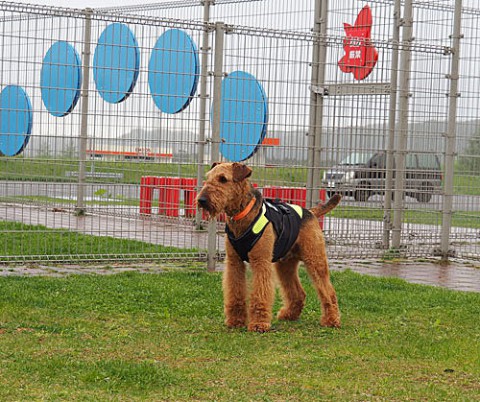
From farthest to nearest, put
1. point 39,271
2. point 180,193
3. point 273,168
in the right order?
point 180,193
point 273,168
point 39,271

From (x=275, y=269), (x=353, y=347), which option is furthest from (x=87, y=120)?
(x=353, y=347)

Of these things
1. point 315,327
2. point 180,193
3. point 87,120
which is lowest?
point 315,327

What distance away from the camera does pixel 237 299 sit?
658 centimetres

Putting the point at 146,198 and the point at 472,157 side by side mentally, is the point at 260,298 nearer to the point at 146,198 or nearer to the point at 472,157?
the point at 146,198

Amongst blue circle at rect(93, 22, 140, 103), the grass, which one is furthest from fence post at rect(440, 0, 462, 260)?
blue circle at rect(93, 22, 140, 103)

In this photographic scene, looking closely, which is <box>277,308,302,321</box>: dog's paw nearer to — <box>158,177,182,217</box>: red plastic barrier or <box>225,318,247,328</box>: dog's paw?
<box>225,318,247,328</box>: dog's paw

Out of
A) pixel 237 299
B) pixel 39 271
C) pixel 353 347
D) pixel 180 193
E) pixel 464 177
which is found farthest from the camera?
pixel 464 177

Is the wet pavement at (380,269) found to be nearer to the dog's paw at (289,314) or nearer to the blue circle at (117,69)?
the blue circle at (117,69)

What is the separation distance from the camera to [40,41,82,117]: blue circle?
30.8ft

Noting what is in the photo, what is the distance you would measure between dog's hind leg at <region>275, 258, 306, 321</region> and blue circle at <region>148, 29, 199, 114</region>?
3.28 m

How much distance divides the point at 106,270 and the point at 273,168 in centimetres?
237

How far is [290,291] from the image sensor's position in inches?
275

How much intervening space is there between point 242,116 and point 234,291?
154 inches

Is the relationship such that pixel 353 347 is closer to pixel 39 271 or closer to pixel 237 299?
pixel 237 299
